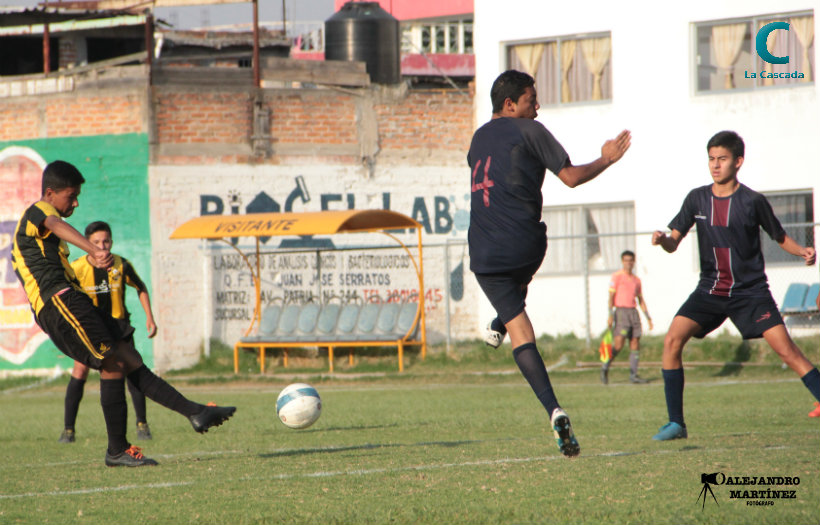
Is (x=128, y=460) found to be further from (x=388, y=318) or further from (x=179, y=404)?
(x=388, y=318)

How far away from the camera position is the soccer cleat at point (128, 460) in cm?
770

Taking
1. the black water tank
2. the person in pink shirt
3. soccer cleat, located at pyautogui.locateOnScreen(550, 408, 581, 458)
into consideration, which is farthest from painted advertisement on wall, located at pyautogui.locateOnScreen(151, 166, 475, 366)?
soccer cleat, located at pyautogui.locateOnScreen(550, 408, 581, 458)

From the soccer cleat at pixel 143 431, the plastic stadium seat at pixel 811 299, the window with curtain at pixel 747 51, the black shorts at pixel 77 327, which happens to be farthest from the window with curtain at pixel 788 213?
the black shorts at pixel 77 327

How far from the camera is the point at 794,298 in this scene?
65.9 feet

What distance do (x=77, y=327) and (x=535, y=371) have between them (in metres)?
3.26

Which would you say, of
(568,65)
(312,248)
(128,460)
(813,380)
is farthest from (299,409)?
(568,65)

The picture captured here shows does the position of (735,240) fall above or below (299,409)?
above

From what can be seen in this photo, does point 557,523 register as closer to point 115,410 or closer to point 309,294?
point 115,410

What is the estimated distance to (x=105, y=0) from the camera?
1523 inches

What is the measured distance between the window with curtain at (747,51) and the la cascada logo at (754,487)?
17766 mm

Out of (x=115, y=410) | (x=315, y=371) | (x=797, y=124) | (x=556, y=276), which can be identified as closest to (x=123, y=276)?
(x=115, y=410)

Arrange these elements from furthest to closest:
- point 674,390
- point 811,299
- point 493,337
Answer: point 811,299 → point 674,390 → point 493,337

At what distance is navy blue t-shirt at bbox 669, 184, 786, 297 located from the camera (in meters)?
7.84

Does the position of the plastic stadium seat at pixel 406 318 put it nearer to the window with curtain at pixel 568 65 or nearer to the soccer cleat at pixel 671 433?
the window with curtain at pixel 568 65
